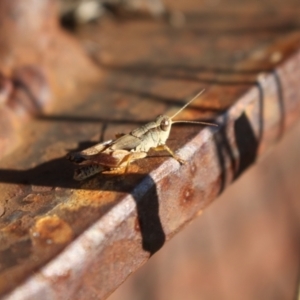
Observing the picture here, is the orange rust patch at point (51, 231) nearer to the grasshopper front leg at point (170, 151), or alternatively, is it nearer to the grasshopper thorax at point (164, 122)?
the grasshopper front leg at point (170, 151)

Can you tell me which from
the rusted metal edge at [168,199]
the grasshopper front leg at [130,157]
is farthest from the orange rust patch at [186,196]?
the grasshopper front leg at [130,157]

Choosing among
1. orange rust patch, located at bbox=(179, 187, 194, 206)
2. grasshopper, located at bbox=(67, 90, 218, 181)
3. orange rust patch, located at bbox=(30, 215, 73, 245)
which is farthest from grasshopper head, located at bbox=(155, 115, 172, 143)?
orange rust patch, located at bbox=(30, 215, 73, 245)

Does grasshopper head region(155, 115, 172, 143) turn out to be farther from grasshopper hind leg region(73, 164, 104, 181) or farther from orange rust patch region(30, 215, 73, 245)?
orange rust patch region(30, 215, 73, 245)

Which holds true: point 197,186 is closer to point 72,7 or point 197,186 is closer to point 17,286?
point 17,286

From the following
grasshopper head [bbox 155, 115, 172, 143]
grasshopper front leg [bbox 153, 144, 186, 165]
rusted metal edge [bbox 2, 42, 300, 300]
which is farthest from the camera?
grasshopper head [bbox 155, 115, 172, 143]

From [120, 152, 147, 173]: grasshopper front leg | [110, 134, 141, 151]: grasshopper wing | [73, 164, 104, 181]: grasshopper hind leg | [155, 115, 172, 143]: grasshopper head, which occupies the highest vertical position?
[155, 115, 172, 143]: grasshopper head

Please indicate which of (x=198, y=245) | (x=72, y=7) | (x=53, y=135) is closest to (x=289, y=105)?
(x=53, y=135)
